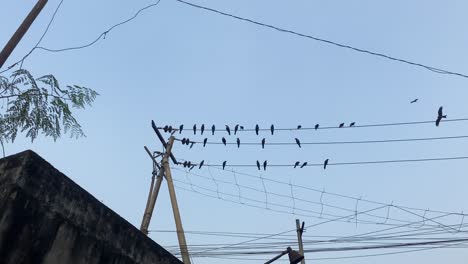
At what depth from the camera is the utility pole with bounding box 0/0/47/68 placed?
4.75 metres

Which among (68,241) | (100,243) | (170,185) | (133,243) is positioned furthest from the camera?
(170,185)

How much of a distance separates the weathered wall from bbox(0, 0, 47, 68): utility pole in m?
1.10

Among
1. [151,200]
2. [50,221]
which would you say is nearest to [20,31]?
[50,221]

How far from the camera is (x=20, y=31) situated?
4.94 metres

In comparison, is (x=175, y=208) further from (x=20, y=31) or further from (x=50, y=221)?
(x=20, y=31)

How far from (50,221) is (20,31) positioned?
6.80ft

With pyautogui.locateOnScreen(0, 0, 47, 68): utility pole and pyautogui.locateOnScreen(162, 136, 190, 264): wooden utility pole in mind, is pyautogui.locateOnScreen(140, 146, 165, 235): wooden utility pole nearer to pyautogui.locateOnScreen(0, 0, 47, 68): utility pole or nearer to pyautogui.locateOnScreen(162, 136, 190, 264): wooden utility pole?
pyautogui.locateOnScreen(162, 136, 190, 264): wooden utility pole

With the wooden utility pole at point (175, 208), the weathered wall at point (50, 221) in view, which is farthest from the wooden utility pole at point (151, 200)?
the weathered wall at point (50, 221)

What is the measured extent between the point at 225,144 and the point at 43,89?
6.04 m

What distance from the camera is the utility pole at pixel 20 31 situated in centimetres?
475

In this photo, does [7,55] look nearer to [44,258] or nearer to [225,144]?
[44,258]

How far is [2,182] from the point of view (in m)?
4.34

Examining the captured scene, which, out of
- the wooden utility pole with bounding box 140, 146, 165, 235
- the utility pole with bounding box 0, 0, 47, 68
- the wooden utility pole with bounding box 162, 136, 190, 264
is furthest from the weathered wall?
the wooden utility pole with bounding box 140, 146, 165, 235

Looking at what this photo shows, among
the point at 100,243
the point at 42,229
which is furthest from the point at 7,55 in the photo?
the point at 100,243
